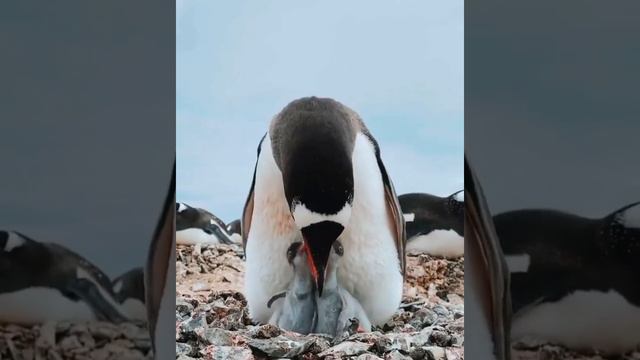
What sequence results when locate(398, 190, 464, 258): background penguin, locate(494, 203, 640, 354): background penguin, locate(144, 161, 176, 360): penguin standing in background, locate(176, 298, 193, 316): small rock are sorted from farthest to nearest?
1. locate(398, 190, 464, 258): background penguin
2. locate(176, 298, 193, 316): small rock
3. locate(144, 161, 176, 360): penguin standing in background
4. locate(494, 203, 640, 354): background penguin

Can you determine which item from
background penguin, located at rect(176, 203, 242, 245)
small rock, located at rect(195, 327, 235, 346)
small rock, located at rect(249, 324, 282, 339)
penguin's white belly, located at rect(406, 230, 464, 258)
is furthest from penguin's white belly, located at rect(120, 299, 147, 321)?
penguin's white belly, located at rect(406, 230, 464, 258)

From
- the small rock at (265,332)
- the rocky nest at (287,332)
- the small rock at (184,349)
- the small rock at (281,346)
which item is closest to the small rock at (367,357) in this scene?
the rocky nest at (287,332)

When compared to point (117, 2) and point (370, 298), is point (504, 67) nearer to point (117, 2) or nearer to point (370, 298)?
point (117, 2)

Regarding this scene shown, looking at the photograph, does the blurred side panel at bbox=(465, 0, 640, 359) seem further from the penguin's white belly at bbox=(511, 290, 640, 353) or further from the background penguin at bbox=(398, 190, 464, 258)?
the background penguin at bbox=(398, 190, 464, 258)

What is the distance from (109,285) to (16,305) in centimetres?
28

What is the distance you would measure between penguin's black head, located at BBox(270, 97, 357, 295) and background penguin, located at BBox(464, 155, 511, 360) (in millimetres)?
1160

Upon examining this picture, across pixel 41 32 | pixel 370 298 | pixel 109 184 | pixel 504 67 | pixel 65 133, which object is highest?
pixel 41 32

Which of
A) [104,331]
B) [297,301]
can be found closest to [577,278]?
[104,331]

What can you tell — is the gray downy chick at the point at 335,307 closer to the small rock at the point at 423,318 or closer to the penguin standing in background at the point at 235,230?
the small rock at the point at 423,318

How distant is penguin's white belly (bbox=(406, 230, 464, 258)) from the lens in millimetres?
3084

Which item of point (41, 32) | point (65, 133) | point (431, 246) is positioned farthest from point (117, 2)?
point (431, 246)

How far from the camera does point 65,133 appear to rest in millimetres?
1877

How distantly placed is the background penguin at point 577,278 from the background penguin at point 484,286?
29 mm

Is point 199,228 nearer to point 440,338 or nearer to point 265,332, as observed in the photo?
point 265,332
